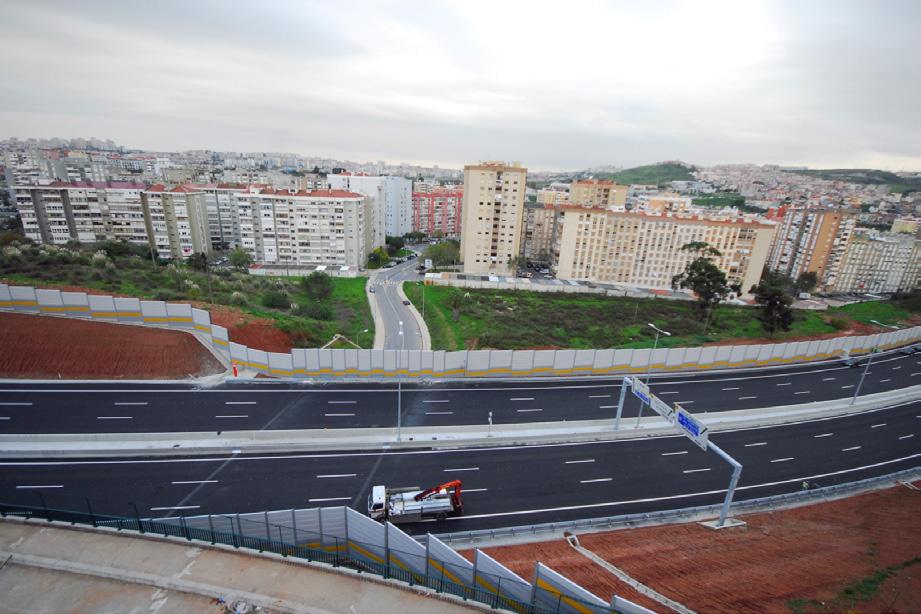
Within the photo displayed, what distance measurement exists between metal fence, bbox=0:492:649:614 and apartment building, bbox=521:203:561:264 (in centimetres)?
9183

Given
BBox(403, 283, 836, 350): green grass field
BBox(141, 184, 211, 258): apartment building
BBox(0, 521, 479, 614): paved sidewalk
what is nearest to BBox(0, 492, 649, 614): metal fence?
BBox(0, 521, 479, 614): paved sidewalk

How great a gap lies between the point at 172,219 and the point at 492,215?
60636mm

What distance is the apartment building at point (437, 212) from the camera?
125000 mm

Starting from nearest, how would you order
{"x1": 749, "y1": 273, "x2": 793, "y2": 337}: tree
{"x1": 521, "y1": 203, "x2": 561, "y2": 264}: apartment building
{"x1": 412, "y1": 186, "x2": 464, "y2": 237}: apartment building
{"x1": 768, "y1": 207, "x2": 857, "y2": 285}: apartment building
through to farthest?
1. {"x1": 749, "y1": 273, "x2": 793, "y2": 337}: tree
2. {"x1": 768, "y1": 207, "x2": 857, "y2": 285}: apartment building
3. {"x1": 521, "y1": 203, "x2": 561, "y2": 264}: apartment building
4. {"x1": 412, "y1": 186, "x2": 464, "y2": 237}: apartment building

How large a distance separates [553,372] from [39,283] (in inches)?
1930

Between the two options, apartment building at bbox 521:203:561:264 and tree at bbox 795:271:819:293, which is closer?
tree at bbox 795:271:819:293

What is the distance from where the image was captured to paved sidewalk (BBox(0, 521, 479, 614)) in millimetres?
11969

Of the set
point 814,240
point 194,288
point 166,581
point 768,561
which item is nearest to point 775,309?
point 768,561

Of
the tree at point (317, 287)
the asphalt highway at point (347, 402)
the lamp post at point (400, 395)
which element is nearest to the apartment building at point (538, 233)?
the tree at point (317, 287)

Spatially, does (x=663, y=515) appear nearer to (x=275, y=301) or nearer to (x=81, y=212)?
(x=275, y=301)

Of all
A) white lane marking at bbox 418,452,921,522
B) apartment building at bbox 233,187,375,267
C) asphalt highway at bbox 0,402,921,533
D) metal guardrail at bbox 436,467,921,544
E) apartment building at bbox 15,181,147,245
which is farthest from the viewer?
apartment building at bbox 233,187,375,267

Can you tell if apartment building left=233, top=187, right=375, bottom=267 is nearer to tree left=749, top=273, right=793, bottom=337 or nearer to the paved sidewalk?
tree left=749, top=273, right=793, bottom=337

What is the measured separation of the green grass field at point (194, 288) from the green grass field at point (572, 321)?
1101 cm

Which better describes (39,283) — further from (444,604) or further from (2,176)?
(2,176)
